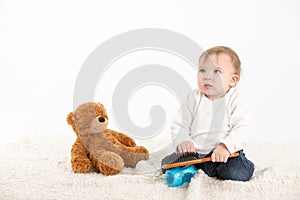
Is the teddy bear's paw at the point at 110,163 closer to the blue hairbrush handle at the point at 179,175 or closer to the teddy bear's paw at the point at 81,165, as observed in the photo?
the teddy bear's paw at the point at 81,165

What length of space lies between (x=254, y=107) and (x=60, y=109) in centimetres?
90

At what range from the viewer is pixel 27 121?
225 centimetres

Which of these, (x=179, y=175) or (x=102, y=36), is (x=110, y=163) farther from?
(x=102, y=36)

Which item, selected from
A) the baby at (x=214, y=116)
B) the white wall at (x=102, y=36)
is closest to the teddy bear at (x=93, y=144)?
the baby at (x=214, y=116)

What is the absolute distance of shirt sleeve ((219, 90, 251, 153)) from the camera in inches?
59.1

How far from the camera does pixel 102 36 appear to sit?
94.0 inches

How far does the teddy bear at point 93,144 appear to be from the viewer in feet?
5.12

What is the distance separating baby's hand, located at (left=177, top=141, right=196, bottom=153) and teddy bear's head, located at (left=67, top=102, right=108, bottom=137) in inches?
9.9

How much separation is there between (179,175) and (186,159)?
0.25 feet

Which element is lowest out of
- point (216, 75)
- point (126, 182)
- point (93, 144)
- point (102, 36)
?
point (126, 182)

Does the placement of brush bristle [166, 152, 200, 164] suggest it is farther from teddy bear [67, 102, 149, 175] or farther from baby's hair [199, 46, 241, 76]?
baby's hair [199, 46, 241, 76]

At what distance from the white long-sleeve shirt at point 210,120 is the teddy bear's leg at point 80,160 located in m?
0.28

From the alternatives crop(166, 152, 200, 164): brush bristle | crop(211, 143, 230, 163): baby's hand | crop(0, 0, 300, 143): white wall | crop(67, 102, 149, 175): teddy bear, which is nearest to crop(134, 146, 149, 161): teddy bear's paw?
crop(67, 102, 149, 175): teddy bear

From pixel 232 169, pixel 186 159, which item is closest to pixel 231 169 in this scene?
pixel 232 169
